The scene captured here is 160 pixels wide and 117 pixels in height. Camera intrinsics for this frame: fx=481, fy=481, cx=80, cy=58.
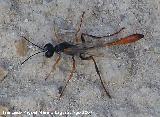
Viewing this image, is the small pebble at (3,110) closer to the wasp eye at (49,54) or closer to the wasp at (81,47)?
the wasp at (81,47)

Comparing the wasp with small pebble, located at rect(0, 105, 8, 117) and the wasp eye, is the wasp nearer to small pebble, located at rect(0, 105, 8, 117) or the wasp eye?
the wasp eye

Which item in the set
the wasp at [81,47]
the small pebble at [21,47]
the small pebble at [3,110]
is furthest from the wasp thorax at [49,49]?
the small pebble at [3,110]

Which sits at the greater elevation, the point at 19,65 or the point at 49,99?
the point at 19,65

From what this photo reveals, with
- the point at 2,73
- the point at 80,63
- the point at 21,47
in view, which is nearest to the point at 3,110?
the point at 2,73

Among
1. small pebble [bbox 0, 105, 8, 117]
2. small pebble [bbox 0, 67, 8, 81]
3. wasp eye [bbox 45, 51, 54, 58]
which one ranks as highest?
wasp eye [bbox 45, 51, 54, 58]

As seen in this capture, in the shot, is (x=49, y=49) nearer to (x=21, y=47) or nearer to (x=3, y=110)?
(x=21, y=47)

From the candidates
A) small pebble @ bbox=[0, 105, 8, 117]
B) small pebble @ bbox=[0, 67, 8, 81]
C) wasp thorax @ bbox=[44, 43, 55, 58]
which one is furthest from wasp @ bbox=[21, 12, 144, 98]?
small pebble @ bbox=[0, 105, 8, 117]

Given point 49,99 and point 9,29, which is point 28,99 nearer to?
point 49,99

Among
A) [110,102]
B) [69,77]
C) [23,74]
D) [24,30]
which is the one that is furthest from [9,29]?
[110,102]
